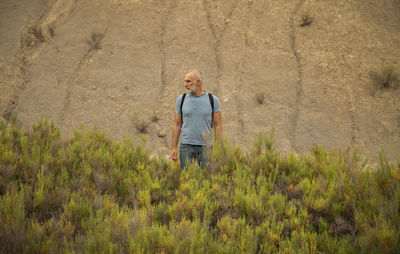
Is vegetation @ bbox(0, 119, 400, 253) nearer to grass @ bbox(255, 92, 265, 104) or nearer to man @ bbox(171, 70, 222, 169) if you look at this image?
man @ bbox(171, 70, 222, 169)

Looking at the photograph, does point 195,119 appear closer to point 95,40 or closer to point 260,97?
point 260,97

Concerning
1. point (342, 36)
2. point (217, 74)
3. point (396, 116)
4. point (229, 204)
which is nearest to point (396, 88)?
point (396, 116)

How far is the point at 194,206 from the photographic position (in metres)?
2.73

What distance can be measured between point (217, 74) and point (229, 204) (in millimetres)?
11829

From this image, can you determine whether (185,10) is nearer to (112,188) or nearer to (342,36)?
(342,36)

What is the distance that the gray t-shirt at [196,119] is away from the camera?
4.80m

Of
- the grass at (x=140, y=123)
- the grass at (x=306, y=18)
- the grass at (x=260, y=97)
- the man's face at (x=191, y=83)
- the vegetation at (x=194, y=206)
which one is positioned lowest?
the vegetation at (x=194, y=206)

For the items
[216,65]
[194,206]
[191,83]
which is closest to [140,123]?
[216,65]

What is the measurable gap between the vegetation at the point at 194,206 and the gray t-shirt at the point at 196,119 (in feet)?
2.96

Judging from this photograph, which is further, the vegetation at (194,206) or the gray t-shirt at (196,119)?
the gray t-shirt at (196,119)

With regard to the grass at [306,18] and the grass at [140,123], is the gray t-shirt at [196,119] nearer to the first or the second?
the grass at [140,123]

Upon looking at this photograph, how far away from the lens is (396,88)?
12.6m

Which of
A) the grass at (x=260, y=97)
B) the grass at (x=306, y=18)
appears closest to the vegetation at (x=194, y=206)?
the grass at (x=260, y=97)

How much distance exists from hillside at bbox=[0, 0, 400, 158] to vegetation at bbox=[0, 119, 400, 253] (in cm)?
824
